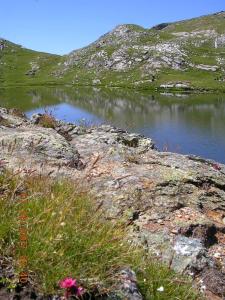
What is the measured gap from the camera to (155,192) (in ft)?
38.7

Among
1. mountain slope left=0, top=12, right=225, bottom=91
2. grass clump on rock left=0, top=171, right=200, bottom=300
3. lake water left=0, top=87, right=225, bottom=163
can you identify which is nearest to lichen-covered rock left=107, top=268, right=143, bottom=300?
grass clump on rock left=0, top=171, right=200, bottom=300

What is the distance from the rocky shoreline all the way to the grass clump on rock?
3.69 feet

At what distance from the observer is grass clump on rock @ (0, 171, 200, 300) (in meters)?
5.41

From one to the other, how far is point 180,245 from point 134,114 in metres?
77.8

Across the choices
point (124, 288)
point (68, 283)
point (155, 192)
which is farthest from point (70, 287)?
point (155, 192)

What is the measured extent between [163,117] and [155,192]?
71041 mm

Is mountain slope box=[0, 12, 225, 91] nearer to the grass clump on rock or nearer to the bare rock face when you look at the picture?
the bare rock face

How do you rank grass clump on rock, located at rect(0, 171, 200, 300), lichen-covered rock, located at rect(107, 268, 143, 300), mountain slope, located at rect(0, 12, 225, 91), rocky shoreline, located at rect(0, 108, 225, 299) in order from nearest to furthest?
1. grass clump on rock, located at rect(0, 171, 200, 300)
2. lichen-covered rock, located at rect(107, 268, 143, 300)
3. rocky shoreline, located at rect(0, 108, 225, 299)
4. mountain slope, located at rect(0, 12, 225, 91)


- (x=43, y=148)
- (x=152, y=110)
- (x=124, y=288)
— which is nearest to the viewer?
(x=124, y=288)

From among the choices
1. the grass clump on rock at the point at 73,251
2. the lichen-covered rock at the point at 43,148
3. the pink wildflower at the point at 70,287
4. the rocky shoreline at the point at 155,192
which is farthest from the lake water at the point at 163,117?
the pink wildflower at the point at 70,287

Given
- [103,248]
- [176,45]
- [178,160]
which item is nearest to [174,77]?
[176,45]

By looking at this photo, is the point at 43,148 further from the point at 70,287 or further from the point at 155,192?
the point at 70,287

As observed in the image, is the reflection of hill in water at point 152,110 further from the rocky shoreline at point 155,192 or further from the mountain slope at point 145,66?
the rocky shoreline at point 155,192

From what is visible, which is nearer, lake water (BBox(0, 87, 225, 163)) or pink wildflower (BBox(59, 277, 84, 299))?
pink wildflower (BBox(59, 277, 84, 299))
